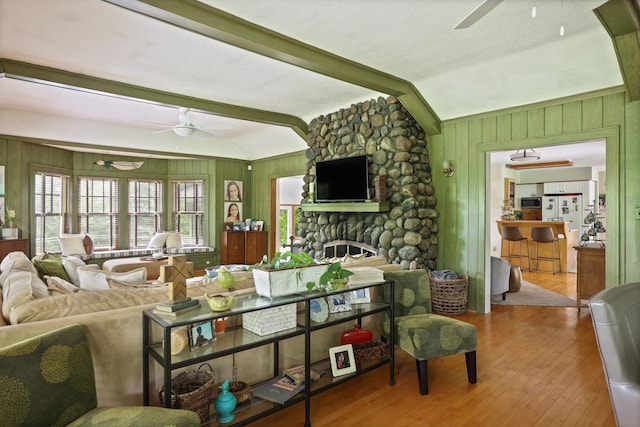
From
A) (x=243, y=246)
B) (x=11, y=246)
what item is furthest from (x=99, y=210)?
(x=243, y=246)

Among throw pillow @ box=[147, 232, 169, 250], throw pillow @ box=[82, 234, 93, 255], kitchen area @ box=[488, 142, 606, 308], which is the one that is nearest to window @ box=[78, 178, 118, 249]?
throw pillow @ box=[82, 234, 93, 255]

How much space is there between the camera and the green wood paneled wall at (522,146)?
3719 millimetres

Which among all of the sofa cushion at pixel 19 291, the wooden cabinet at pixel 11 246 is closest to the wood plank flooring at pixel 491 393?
the sofa cushion at pixel 19 291

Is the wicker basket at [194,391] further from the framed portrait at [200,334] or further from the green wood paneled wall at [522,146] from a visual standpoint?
the green wood paneled wall at [522,146]

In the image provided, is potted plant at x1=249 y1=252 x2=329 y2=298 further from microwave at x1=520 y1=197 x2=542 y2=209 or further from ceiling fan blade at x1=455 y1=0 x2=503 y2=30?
microwave at x1=520 y1=197 x2=542 y2=209

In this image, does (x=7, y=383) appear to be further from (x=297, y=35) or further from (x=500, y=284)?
(x=500, y=284)

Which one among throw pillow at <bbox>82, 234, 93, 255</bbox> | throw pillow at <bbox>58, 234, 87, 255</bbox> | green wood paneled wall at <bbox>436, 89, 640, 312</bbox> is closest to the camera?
green wood paneled wall at <bbox>436, 89, 640, 312</bbox>

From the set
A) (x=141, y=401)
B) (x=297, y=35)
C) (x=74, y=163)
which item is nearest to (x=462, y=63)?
(x=297, y=35)

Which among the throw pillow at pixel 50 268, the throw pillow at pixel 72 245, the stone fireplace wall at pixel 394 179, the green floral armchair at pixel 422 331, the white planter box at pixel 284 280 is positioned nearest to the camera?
the white planter box at pixel 284 280

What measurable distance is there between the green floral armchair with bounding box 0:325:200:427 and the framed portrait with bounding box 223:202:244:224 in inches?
282

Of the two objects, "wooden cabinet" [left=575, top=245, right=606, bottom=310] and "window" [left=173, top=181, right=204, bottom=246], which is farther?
"window" [left=173, top=181, right=204, bottom=246]

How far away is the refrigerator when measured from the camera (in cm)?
969

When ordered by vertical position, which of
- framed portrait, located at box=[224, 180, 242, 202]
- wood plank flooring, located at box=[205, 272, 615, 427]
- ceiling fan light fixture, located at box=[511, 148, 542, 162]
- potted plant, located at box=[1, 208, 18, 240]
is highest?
ceiling fan light fixture, located at box=[511, 148, 542, 162]

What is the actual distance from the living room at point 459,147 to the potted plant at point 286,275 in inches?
57.8
